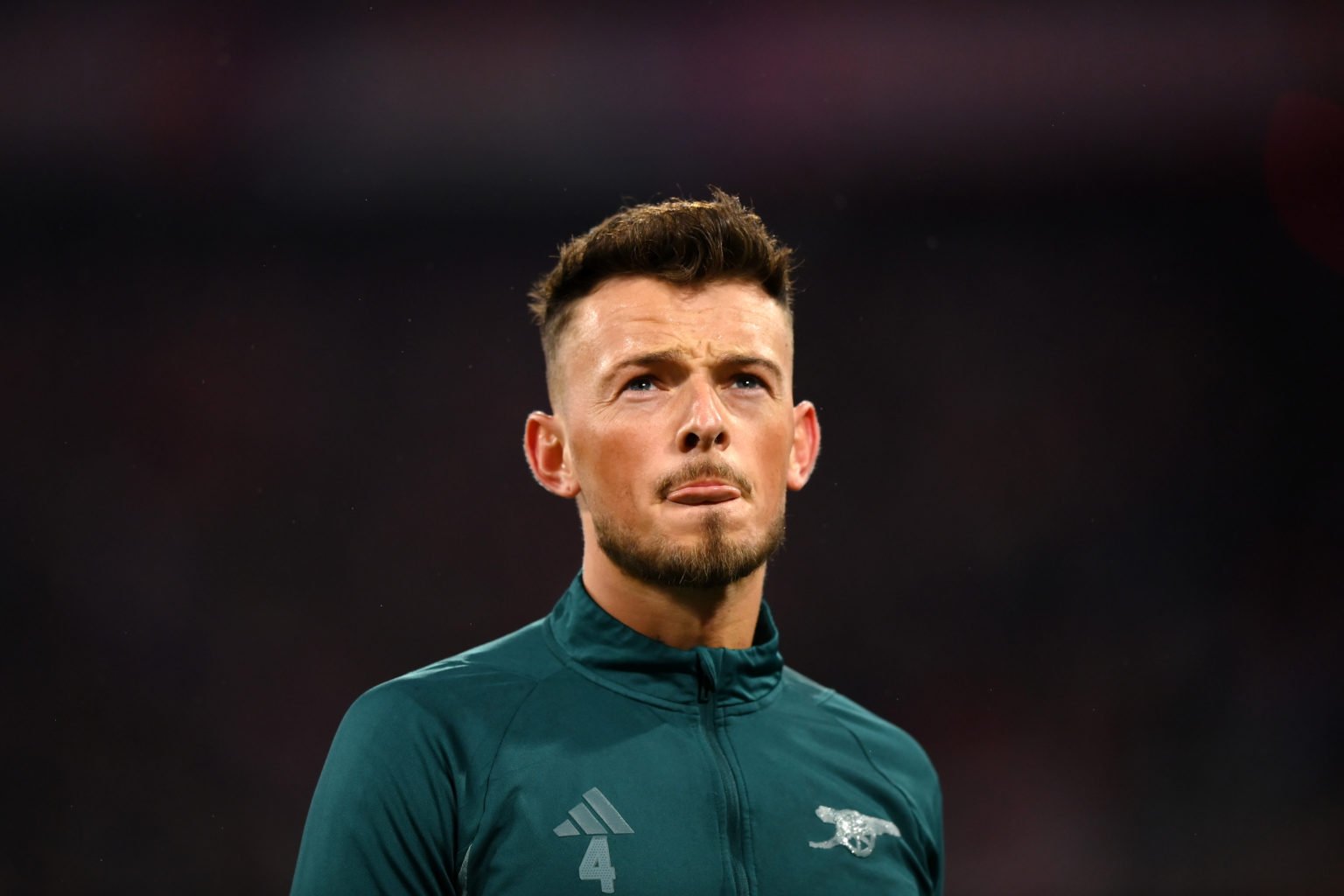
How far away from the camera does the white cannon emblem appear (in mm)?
2137

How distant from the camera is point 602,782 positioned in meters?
2.01

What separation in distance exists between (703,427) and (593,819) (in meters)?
0.61

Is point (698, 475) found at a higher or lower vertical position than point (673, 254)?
lower

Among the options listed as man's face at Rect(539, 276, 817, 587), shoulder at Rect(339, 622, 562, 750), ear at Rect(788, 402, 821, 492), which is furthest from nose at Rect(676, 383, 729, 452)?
shoulder at Rect(339, 622, 562, 750)

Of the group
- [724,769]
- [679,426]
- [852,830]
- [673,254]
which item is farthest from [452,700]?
[673,254]

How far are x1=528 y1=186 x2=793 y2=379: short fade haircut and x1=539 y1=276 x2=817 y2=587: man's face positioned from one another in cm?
2

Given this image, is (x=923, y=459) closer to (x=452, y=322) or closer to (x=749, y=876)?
(x=452, y=322)

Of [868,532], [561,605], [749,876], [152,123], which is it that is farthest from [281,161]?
[749,876]

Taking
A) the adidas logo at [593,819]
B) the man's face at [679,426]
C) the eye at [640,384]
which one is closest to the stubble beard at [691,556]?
the man's face at [679,426]

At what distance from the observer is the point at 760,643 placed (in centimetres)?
233

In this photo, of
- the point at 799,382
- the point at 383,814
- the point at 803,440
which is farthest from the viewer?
the point at 799,382

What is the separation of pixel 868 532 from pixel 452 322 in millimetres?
2019

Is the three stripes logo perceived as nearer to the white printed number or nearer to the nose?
the white printed number

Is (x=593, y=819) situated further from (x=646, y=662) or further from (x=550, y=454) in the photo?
(x=550, y=454)
